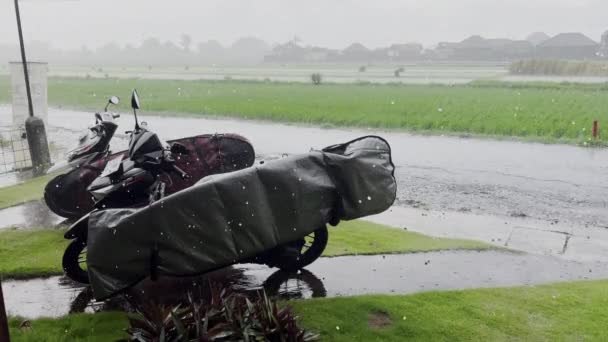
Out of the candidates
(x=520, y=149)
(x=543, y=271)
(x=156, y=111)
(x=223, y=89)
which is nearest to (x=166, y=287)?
(x=543, y=271)

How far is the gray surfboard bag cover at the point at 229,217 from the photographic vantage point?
14.1 ft

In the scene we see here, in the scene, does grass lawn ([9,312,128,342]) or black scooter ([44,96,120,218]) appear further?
black scooter ([44,96,120,218])

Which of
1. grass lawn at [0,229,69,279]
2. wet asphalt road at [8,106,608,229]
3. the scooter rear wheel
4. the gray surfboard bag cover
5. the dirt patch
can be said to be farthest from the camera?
wet asphalt road at [8,106,608,229]

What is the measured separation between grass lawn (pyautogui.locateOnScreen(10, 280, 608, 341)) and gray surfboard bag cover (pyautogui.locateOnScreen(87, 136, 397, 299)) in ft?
2.59

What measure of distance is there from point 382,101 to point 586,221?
1930 cm

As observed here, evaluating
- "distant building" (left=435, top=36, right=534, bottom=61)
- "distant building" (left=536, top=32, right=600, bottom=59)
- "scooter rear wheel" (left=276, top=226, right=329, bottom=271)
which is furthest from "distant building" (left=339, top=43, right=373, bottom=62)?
"scooter rear wheel" (left=276, top=226, right=329, bottom=271)

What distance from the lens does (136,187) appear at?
5.53 meters

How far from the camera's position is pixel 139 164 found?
17.9ft

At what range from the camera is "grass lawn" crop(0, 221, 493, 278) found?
21.0 ft

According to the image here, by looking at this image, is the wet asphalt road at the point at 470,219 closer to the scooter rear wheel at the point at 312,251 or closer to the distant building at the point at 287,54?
the scooter rear wheel at the point at 312,251

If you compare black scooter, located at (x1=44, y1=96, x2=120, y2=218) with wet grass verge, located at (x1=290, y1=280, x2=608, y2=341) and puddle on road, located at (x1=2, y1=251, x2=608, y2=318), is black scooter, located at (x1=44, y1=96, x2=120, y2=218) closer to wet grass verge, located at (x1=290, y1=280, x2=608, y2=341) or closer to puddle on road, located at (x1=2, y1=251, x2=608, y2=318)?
puddle on road, located at (x1=2, y1=251, x2=608, y2=318)

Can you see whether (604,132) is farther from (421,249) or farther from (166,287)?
(166,287)

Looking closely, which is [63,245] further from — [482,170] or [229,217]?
[482,170]

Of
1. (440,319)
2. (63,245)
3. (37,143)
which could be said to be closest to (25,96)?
(37,143)
